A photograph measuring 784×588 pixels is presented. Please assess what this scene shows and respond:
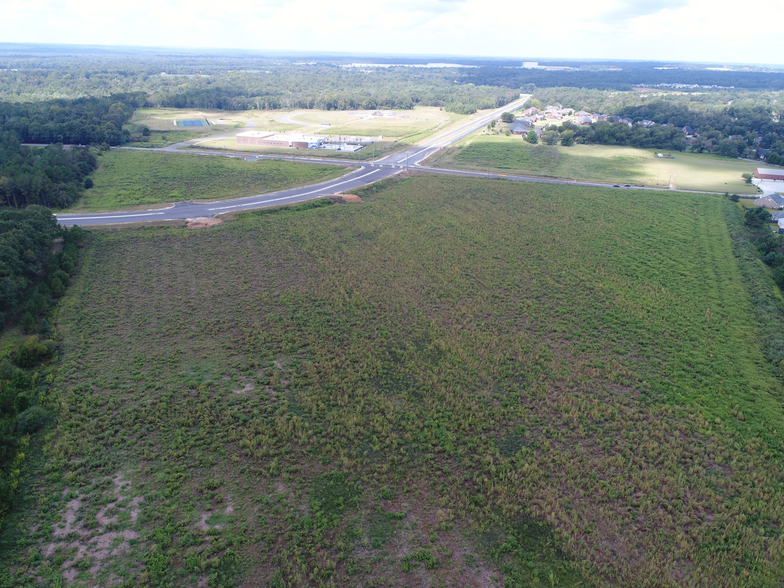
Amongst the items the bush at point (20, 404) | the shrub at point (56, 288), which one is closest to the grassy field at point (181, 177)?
the shrub at point (56, 288)

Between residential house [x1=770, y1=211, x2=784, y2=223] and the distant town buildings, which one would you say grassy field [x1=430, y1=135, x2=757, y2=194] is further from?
the distant town buildings

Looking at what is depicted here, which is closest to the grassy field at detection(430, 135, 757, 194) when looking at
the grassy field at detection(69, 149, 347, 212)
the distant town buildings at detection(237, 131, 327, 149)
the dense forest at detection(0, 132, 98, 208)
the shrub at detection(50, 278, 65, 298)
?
the distant town buildings at detection(237, 131, 327, 149)

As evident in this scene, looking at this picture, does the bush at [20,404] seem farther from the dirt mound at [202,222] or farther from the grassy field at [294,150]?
the grassy field at [294,150]

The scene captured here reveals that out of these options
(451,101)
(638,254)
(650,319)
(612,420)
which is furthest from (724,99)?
(612,420)

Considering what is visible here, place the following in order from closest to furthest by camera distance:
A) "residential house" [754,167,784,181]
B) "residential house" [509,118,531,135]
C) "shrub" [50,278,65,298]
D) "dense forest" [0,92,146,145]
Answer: "shrub" [50,278,65,298]
"residential house" [754,167,784,181]
"dense forest" [0,92,146,145]
"residential house" [509,118,531,135]

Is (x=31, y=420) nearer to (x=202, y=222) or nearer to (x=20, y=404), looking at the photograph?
(x=20, y=404)

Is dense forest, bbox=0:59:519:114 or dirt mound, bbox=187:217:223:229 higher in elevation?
dense forest, bbox=0:59:519:114

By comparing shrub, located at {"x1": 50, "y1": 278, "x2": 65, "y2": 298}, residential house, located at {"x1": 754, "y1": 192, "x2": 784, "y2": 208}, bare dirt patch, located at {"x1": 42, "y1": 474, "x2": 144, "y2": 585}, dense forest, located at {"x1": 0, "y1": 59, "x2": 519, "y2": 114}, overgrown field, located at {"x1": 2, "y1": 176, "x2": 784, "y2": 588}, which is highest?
dense forest, located at {"x1": 0, "y1": 59, "x2": 519, "y2": 114}
